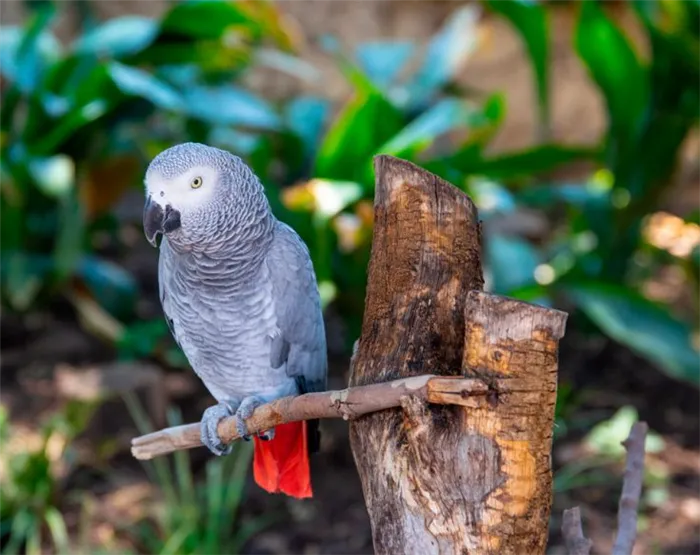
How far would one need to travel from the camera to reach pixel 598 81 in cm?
188

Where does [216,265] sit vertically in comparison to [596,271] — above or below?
above

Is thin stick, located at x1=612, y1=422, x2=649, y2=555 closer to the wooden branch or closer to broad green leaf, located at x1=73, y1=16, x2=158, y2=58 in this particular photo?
the wooden branch

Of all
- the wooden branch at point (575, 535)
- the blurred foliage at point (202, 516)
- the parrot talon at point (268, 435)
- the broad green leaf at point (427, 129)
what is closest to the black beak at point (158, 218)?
the parrot talon at point (268, 435)

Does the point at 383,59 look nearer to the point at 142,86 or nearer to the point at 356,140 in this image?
the point at 356,140

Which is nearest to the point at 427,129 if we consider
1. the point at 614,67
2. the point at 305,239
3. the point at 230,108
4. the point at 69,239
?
the point at 305,239

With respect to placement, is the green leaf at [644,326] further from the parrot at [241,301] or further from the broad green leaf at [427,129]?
the parrot at [241,301]

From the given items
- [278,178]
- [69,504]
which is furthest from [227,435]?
[278,178]

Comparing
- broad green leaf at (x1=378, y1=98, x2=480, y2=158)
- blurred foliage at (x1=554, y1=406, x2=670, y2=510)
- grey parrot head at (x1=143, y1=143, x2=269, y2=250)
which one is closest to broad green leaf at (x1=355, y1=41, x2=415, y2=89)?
broad green leaf at (x1=378, y1=98, x2=480, y2=158)

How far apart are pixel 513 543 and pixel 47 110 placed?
1.60m

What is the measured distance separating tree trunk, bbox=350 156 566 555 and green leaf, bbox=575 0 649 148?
1.26m

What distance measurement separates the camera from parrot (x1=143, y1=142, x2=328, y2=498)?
2.18 feet

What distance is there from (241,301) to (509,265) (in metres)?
1.05

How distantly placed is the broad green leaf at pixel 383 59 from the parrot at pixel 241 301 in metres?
1.25

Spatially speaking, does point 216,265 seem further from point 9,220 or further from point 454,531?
point 9,220
